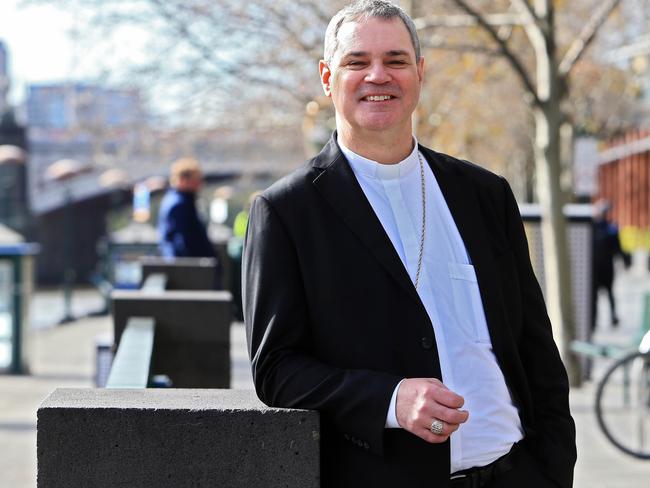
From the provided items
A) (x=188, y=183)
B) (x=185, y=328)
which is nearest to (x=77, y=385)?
(x=188, y=183)

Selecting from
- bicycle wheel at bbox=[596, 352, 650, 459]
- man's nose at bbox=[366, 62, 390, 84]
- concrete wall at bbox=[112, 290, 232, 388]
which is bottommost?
bicycle wheel at bbox=[596, 352, 650, 459]

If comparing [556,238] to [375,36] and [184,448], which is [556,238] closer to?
[375,36]

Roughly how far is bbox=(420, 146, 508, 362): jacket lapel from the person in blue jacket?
7486 mm

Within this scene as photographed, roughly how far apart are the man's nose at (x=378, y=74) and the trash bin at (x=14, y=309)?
1123 centimetres

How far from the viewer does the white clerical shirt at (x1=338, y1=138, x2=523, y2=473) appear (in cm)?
252

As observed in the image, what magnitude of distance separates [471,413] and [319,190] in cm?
53

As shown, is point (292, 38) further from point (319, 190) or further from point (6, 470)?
point (319, 190)

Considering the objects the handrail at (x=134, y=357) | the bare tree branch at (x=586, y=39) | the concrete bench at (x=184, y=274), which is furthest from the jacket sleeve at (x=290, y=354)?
the bare tree branch at (x=586, y=39)

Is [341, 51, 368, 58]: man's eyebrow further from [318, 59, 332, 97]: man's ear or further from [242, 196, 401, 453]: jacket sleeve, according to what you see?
[242, 196, 401, 453]: jacket sleeve

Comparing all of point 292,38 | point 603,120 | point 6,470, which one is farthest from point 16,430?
point 603,120

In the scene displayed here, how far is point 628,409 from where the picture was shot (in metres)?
8.08

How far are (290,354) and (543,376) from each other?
58 centimetres

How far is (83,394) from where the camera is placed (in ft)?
8.46

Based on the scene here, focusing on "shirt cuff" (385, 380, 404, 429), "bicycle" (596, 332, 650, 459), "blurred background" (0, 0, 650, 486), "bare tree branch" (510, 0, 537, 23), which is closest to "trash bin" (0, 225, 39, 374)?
"blurred background" (0, 0, 650, 486)
